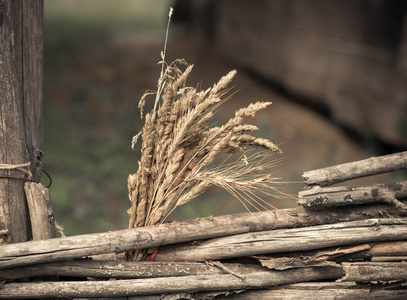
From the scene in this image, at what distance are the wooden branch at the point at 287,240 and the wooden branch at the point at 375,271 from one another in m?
0.08

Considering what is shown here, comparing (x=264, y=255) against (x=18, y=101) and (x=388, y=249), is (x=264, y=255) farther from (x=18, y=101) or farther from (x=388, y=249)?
(x=18, y=101)

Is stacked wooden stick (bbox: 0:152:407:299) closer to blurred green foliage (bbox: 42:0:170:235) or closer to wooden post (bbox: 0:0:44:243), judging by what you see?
wooden post (bbox: 0:0:44:243)

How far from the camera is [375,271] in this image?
157 centimetres

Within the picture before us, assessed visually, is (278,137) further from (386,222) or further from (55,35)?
(55,35)

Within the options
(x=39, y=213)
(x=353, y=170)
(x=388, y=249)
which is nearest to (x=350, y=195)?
(x=353, y=170)

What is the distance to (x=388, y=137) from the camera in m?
4.73

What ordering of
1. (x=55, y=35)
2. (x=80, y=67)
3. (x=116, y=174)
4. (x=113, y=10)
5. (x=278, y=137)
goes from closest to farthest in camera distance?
(x=116, y=174), (x=278, y=137), (x=80, y=67), (x=55, y=35), (x=113, y=10)

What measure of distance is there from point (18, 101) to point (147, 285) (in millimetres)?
731

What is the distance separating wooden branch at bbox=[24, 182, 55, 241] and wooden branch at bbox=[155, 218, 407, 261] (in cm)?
38

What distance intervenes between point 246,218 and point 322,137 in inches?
159

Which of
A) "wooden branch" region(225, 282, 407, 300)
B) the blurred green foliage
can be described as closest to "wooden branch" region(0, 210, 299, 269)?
"wooden branch" region(225, 282, 407, 300)

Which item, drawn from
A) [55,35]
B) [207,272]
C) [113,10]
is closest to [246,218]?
[207,272]

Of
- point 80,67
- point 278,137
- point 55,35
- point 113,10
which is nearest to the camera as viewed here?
point 278,137

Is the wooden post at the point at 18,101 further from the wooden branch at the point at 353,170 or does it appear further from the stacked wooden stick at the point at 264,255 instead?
the wooden branch at the point at 353,170
